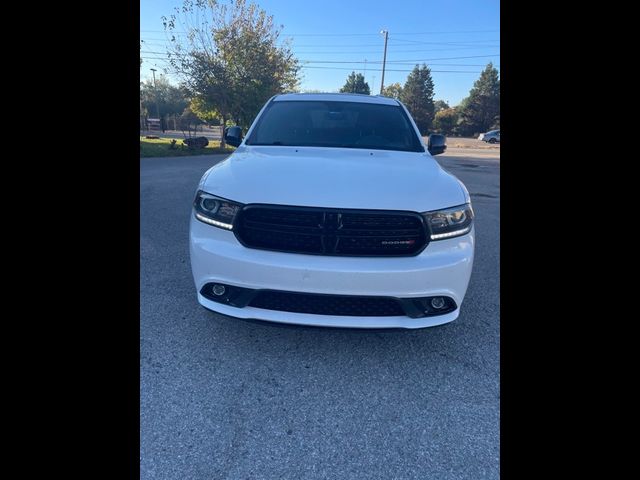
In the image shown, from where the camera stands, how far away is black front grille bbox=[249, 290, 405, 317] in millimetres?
1979

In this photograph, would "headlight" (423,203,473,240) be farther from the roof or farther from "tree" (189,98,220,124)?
"tree" (189,98,220,124)

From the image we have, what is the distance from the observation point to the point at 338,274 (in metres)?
1.90

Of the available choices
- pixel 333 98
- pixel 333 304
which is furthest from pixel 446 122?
pixel 333 304

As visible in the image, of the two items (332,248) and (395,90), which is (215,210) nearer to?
(332,248)

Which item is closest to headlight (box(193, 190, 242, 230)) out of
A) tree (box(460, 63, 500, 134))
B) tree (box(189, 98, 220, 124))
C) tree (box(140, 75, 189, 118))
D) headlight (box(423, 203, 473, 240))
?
headlight (box(423, 203, 473, 240))

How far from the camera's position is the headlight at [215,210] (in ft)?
6.82

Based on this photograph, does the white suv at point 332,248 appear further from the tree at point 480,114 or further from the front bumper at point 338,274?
the tree at point 480,114

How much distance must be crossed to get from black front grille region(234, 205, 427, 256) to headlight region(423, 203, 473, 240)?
0.07 meters

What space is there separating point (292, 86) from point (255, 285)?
2435 centimetres

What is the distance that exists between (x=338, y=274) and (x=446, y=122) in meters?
57.4
